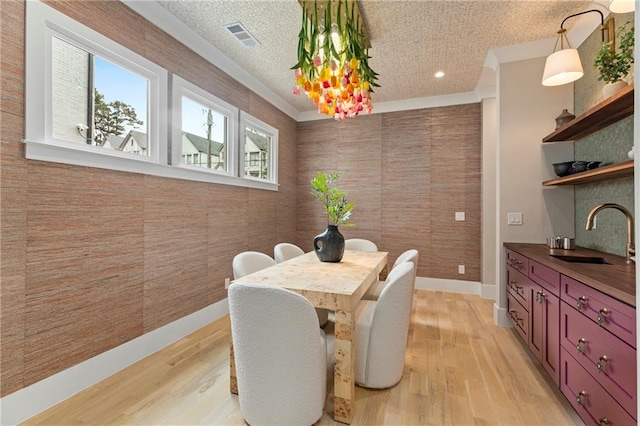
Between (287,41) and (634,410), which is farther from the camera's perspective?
(287,41)

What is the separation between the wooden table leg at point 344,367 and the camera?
61.4 inches

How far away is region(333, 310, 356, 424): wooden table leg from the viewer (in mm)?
1561

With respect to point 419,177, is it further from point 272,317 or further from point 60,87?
point 60,87

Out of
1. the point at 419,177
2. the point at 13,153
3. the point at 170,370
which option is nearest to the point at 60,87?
the point at 13,153

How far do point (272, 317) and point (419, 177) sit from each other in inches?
142

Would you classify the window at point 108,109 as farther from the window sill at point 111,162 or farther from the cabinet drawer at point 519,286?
the cabinet drawer at point 519,286

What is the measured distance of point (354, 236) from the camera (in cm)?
470

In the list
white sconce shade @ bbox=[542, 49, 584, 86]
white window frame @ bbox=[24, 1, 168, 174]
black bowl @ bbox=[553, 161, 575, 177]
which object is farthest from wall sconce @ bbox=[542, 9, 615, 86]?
white window frame @ bbox=[24, 1, 168, 174]

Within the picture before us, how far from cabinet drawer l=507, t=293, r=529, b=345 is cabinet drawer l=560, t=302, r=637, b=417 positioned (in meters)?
0.68

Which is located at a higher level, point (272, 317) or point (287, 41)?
point (287, 41)

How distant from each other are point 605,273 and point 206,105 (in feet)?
11.4

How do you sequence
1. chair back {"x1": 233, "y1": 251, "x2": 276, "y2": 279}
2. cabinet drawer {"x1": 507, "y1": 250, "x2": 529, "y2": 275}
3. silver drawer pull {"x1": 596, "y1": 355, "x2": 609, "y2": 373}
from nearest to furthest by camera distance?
silver drawer pull {"x1": 596, "y1": 355, "x2": 609, "y2": 373}, chair back {"x1": 233, "y1": 251, "x2": 276, "y2": 279}, cabinet drawer {"x1": 507, "y1": 250, "x2": 529, "y2": 275}

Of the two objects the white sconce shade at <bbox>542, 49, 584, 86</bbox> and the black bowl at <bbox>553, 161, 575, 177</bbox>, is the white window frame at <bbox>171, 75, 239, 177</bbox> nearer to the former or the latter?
the white sconce shade at <bbox>542, 49, 584, 86</bbox>

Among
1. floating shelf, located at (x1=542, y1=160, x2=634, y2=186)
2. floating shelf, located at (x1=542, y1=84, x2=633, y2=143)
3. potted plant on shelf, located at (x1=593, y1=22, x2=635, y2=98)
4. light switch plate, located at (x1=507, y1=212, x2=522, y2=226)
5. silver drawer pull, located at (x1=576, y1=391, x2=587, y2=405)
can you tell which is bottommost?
silver drawer pull, located at (x1=576, y1=391, x2=587, y2=405)
